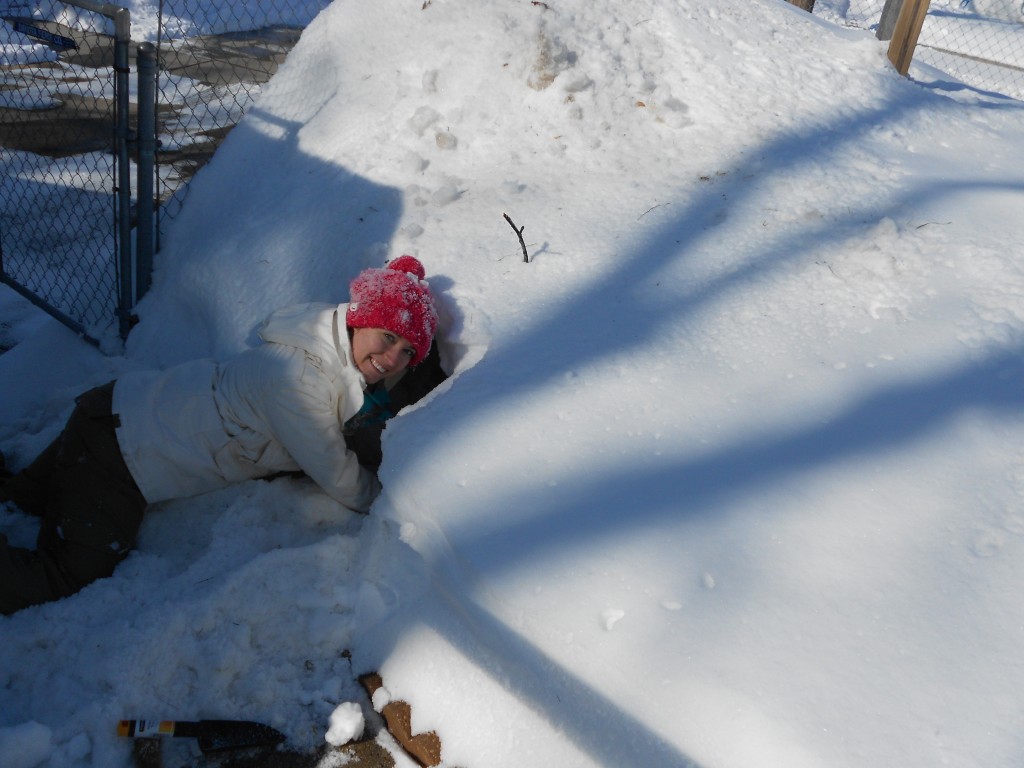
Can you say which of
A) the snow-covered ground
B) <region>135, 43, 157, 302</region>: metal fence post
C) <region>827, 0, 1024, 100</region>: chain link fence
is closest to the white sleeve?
the snow-covered ground

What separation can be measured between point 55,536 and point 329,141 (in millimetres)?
1772

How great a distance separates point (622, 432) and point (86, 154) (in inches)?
206

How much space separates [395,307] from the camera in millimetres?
2141

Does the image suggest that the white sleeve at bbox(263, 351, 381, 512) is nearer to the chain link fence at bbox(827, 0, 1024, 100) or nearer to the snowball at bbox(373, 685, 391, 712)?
the snowball at bbox(373, 685, 391, 712)

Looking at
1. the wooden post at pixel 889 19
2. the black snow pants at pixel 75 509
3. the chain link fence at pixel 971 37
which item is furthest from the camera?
the chain link fence at pixel 971 37

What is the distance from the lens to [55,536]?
7.04ft

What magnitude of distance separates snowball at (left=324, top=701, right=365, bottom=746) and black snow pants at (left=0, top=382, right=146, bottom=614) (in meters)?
0.82

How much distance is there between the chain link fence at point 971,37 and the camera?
9.61 m

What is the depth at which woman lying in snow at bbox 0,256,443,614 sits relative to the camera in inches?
85.3

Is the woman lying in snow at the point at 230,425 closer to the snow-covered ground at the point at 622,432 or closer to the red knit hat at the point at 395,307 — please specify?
the red knit hat at the point at 395,307

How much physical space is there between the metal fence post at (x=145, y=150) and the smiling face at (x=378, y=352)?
1.45 meters

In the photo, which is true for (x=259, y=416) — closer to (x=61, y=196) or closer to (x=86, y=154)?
(x=61, y=196)

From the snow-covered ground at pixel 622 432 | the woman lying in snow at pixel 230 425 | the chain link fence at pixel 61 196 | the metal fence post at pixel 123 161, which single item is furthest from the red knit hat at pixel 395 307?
the chain link fence at pixel 61 196

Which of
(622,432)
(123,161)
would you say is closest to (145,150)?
(123,161)
